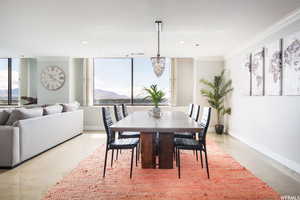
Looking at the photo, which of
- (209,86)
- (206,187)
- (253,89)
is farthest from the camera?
(209,86)

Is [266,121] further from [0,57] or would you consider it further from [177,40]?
[0,57]

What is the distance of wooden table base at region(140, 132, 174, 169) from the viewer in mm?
3281

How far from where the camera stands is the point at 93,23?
3809mm

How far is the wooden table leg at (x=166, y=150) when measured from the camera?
3289 mm

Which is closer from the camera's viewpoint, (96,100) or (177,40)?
(177,40)

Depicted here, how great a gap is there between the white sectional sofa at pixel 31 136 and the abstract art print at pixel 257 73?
4.27 metres

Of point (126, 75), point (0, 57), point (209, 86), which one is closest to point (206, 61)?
point (209, 86)

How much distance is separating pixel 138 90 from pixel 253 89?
3964 millimetres

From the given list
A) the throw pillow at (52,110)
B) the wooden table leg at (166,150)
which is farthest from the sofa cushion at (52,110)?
the wooden table leg at (166,150)

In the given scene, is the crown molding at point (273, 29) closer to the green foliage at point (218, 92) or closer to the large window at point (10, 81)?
the green foliage at point (218, 92)

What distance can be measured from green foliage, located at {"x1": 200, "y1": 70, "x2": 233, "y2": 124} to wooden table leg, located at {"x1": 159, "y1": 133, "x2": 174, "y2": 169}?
11.5 feet

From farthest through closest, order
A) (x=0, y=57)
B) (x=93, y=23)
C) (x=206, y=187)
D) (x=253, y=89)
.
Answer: (x=0, y=57), (x=253, y=89), (x=93, y=23), (x=206, y=187)

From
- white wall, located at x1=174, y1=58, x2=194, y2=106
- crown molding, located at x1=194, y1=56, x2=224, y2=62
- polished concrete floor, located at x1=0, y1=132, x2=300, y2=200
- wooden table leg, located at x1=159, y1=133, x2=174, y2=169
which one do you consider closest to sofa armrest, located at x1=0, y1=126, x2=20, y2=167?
polished concrete floor, located at x1=0, y1=132, x2=300, y2=200

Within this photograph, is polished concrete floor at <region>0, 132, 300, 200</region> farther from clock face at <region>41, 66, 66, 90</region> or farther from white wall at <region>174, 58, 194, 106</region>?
white wall at <region>174, 58, 194, 106</region>
